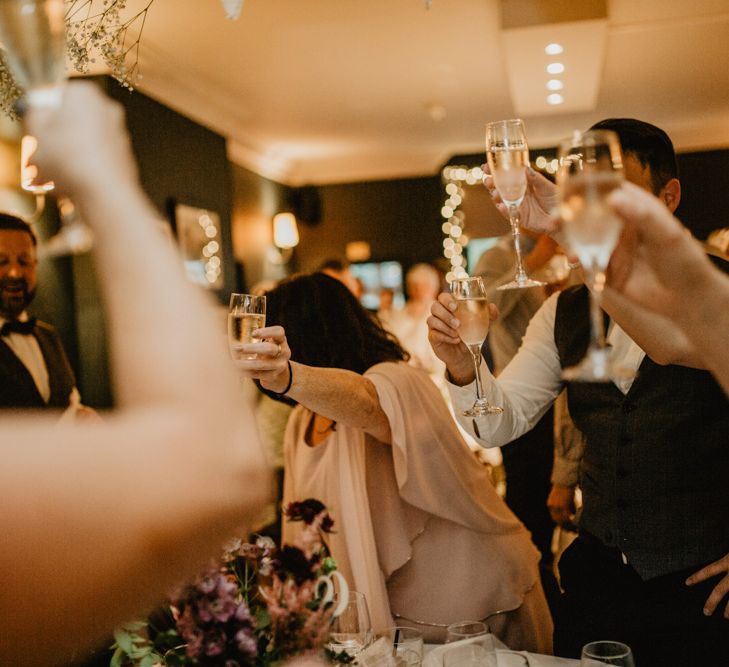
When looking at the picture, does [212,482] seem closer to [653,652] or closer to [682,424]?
[682,424]

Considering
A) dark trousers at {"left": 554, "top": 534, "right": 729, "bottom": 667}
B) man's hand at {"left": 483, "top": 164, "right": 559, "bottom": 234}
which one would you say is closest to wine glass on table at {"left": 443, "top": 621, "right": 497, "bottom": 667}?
dark trousers at {"left": 554, "top": 534, "right": 729, "bottom": 667}

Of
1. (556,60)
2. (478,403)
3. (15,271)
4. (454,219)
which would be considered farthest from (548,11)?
(454,219)

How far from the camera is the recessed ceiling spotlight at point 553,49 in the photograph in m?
4.35

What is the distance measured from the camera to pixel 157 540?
0.70m

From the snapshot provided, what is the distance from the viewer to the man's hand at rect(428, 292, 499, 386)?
159 cm

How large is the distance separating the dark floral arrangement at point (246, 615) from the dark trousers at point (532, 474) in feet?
8.09

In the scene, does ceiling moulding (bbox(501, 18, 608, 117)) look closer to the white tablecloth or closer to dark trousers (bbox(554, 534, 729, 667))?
dark trousers (bbox(554, 534, 729, 667))

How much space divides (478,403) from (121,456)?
0.98m

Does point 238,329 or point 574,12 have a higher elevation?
point 574,12

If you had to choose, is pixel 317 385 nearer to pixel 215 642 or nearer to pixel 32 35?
pixel 215 642

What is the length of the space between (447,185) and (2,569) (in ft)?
28.0

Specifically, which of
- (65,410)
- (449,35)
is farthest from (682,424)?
(449,35)

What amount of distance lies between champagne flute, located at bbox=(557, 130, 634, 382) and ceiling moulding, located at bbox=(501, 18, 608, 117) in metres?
3.49

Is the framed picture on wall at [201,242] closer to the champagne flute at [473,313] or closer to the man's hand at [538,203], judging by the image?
the champagne flute at [473,313]
